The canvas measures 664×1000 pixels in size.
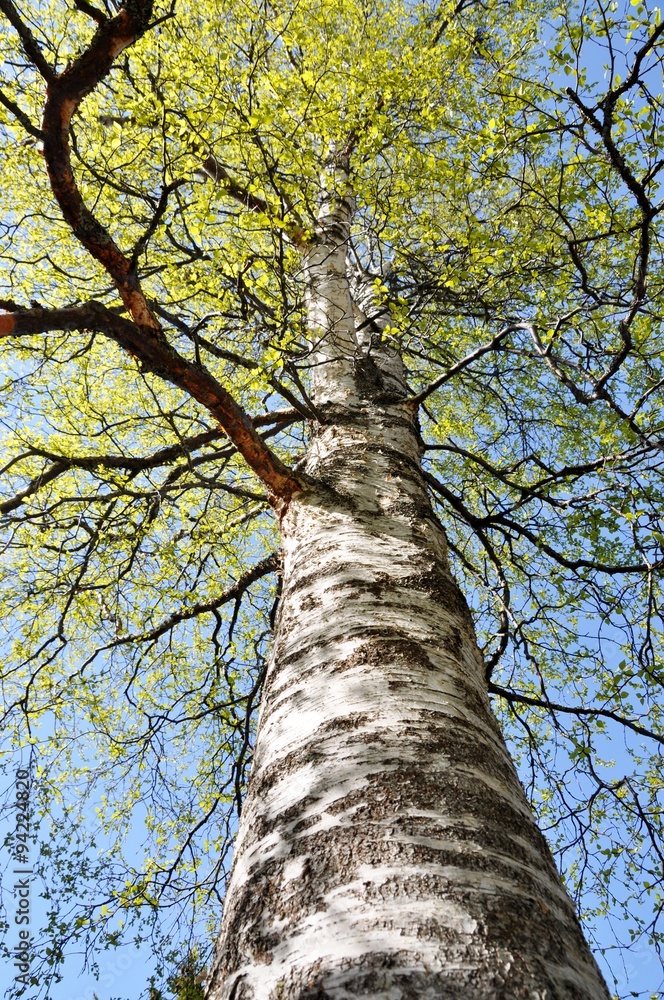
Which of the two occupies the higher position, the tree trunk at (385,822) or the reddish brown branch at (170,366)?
the reddish brown branch at (170,366)

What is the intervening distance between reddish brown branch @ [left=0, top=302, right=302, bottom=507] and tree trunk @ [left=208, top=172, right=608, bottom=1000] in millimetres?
618

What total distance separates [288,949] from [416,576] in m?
1.15

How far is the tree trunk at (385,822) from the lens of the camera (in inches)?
34.5

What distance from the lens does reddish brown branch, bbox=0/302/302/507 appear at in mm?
2090

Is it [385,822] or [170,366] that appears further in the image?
[170,366]

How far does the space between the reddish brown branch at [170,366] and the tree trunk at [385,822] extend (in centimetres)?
62

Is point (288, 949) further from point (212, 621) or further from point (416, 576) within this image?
point (212, 621)

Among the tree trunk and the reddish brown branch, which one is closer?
the tree trunk

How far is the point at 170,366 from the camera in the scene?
2443 millimetres

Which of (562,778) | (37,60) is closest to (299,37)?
(37,60)

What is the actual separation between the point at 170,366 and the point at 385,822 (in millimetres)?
1898

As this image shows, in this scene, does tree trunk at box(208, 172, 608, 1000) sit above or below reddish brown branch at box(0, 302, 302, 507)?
below

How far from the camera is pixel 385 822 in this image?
3.57ft

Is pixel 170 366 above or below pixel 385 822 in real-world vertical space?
above
